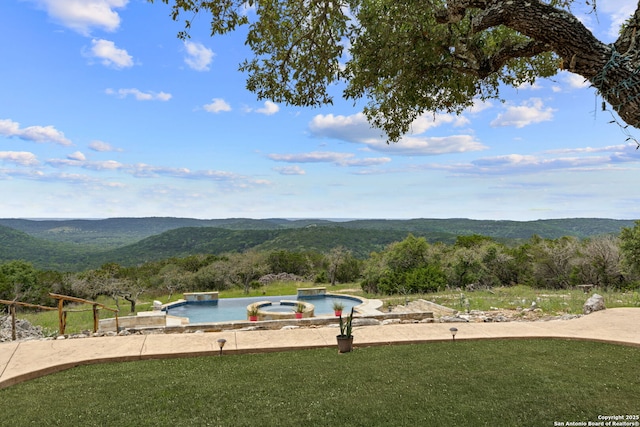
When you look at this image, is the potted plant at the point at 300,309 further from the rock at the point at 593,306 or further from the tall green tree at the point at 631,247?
the tall green tree at the point at 631,247

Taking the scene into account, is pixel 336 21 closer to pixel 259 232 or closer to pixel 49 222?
pixel 259 232

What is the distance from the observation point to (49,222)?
112 m

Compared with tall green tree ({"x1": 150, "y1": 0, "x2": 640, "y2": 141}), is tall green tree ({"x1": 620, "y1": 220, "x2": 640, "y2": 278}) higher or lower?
lower

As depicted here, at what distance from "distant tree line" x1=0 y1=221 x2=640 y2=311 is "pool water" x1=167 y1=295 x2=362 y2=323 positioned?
236cm

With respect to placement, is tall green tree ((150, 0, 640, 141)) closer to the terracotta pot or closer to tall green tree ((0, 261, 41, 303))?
the terracotta pot

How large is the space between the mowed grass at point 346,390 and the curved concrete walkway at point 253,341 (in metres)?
0.27

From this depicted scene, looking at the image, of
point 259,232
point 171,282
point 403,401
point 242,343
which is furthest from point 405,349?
point 259,232

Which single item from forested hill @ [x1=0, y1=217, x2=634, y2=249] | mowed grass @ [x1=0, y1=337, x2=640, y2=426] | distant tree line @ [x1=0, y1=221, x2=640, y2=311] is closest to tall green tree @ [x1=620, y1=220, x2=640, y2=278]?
distant tree line @ [x1=0, y1=221, x2=640, y2=311]

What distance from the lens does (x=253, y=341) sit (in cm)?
675

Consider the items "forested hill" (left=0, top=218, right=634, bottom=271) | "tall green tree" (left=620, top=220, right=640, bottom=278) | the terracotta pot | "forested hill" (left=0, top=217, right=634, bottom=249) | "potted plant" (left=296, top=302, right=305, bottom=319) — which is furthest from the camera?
"forested hill" (left=0, top=217, right=634, bottom=249)

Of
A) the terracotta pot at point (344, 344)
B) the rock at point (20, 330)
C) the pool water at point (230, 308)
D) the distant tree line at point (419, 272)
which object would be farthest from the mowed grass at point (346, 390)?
the distant tree line at point (419, 272)

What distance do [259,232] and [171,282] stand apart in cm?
3824

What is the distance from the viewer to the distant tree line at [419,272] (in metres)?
A: 18.0

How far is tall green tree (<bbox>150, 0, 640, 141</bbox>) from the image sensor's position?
312 cm
